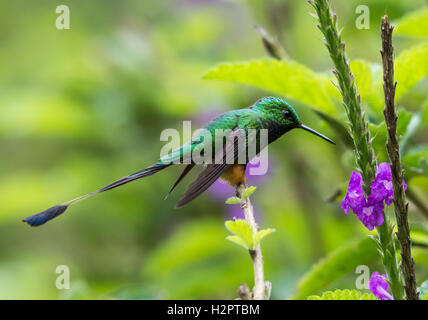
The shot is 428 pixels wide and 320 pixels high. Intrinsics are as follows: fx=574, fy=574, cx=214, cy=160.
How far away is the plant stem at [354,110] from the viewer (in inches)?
29.1

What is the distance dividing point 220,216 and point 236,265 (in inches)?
25.8

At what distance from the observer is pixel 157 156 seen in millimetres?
2811

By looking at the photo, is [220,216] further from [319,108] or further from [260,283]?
[260,283]

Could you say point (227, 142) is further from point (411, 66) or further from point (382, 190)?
point (411, 66)

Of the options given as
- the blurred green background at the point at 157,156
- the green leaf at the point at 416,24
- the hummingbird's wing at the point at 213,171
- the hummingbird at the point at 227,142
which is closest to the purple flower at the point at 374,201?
the hummingbird at the point at 227,142

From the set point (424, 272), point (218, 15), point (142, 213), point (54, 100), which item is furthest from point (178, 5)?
point (424, 272)

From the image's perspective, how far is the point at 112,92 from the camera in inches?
118

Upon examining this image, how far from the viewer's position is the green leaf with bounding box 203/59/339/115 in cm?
116

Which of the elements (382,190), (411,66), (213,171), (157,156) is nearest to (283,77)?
(411,66)

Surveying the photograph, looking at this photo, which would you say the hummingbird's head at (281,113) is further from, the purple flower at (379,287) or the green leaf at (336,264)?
the green leaf at (336,264)

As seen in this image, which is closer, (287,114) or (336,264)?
(287,114)

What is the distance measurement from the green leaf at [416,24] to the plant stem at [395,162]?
0.77 meters

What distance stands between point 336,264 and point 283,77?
0.45m

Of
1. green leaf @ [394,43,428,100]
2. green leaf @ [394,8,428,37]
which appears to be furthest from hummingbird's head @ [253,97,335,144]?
green leaf @ [394,8,428,37]
